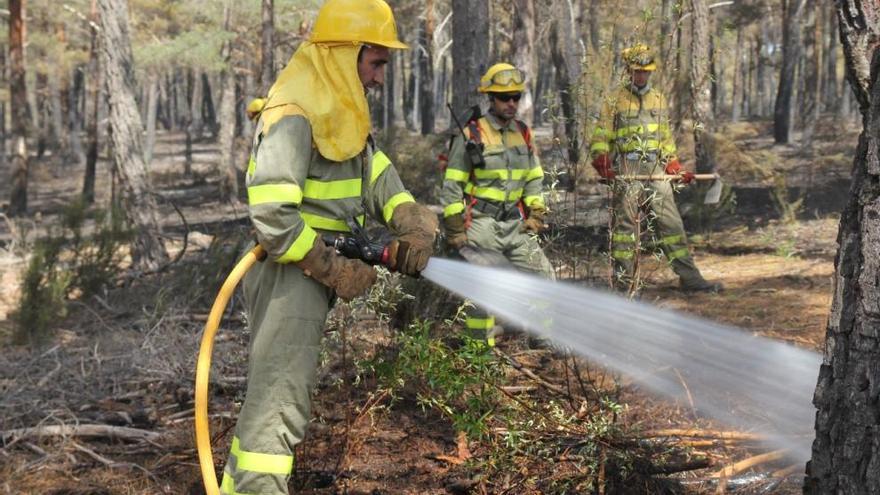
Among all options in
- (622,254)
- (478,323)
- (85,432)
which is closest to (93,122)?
(478,323)

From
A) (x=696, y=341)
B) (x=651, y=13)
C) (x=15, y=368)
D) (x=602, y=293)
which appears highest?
(x=651, y=13)

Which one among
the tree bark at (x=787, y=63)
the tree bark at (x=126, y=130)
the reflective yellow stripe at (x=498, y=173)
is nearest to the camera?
the reflective yellow stripe at (x=498, y=173)

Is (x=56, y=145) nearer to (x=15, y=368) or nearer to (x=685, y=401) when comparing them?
(x=15, y=368)

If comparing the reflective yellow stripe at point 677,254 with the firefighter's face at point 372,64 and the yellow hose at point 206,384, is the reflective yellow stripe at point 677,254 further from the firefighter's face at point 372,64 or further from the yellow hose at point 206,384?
the yellow hose at point 206,384

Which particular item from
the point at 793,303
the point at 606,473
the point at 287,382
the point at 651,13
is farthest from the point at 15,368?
the point at 793,303

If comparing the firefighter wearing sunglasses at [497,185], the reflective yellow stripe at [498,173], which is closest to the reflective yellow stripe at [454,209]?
the firefighter wearing sunglasses at [497,185]

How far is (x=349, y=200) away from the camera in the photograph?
337 centimetres

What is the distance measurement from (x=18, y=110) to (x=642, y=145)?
1951 cm

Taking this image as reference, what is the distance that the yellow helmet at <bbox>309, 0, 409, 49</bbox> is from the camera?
3.23 m

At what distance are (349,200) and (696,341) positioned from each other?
2.56 m

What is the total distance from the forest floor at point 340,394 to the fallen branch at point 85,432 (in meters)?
0.02

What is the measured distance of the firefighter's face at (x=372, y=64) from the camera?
130 inches

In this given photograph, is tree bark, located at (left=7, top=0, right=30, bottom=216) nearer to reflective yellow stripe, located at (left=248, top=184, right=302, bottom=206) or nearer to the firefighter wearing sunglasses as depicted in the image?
the firefighter wearing sunglasses

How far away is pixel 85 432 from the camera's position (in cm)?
466
